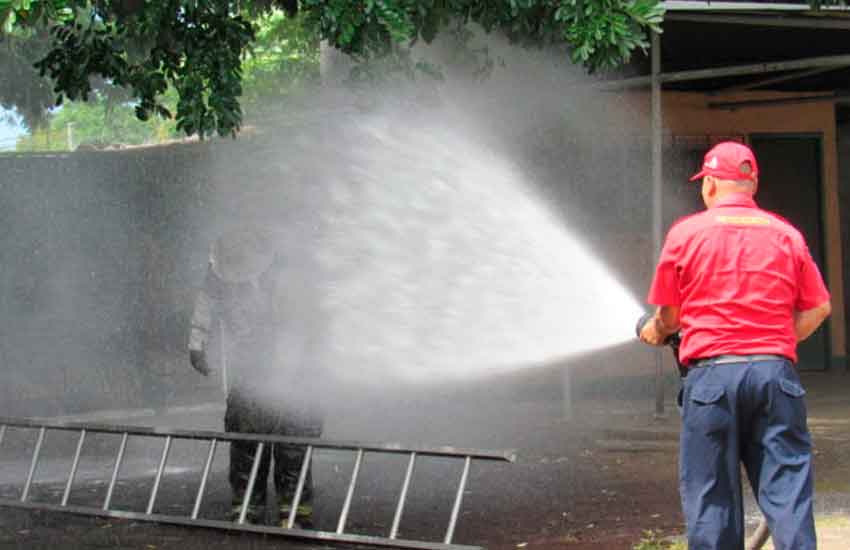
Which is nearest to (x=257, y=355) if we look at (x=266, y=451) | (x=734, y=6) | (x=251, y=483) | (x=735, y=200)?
(x=266, y=451)

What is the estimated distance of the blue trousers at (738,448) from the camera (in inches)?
179

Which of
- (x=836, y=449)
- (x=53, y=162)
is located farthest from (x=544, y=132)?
(x=53, y=162)

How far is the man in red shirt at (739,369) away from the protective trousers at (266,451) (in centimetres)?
288

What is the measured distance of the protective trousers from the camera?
7055mm

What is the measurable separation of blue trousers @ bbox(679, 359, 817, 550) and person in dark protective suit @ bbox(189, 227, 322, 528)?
292cm

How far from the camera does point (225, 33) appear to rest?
7.17 m

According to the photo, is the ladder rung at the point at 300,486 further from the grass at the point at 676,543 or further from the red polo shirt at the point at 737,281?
the red polo shirt at the point at 737,281

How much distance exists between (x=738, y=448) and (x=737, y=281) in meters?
0.57

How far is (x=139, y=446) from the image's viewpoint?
11328 millimetres

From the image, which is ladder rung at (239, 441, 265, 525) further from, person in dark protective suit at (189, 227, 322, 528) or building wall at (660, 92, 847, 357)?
building wall at (660, 92, 847, 357)

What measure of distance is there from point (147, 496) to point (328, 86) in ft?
11.0

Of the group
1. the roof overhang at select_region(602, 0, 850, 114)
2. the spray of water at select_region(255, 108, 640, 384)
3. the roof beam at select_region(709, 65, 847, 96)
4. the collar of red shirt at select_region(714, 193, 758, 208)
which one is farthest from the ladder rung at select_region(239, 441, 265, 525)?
the roof beam at select_region(709, 65, 847, 96)

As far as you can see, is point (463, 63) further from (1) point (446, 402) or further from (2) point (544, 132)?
(1) point (446, 402)

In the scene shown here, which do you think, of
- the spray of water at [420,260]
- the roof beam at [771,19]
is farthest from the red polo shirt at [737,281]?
the roof beam at [771,19]
